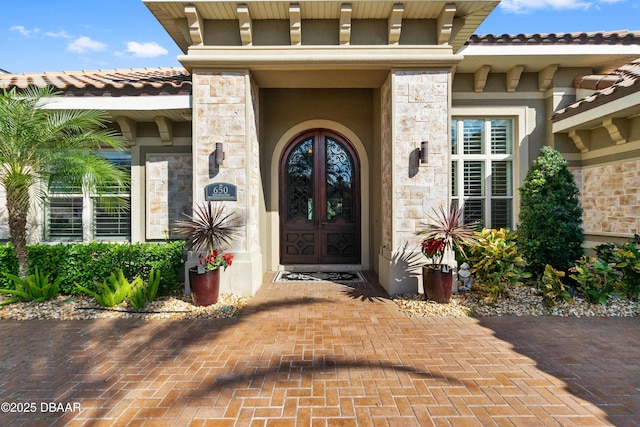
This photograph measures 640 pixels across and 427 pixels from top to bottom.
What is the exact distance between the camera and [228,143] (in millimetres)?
5473

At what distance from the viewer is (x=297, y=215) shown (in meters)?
7.50

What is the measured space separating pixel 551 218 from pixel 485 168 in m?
2.21

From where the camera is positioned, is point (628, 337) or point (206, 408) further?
point (628, 337)

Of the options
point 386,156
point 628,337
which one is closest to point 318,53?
point 386,156

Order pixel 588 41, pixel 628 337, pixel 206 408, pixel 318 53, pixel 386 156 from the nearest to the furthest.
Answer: pixel 206 408, pixel 628 337, pixel 318 53, pixel 386 156, pixel 588 41

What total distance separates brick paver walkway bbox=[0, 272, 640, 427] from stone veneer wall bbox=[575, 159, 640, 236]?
283 cm

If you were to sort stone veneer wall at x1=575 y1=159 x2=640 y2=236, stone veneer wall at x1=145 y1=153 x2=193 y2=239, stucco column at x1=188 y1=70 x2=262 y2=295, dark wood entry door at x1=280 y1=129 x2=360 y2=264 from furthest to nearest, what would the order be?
dark wood entry door at x1=280 y1=129 x2=360 y2=264 → stone veneer wall at x1=145 y1=153 x2=193 y2=239 → stone veneer wall at x1=575 y1=159 x2=640 y2=236 → stucco column at x1=188 y1=70 x2=262 y2=295

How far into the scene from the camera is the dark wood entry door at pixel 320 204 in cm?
744

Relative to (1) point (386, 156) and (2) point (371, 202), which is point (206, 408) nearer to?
(1) point (386, 156)

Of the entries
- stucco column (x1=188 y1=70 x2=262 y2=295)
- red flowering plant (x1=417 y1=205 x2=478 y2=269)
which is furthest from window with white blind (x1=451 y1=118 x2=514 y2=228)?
stucco column (x1=188 y1=70 x2=262 y2=295)

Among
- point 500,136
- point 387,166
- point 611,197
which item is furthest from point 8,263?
point 611,197

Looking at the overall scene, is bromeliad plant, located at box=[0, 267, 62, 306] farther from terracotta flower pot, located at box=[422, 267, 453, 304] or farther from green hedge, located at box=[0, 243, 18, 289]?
terracotta flower pot, located at box=[422, 267, 453, 304]

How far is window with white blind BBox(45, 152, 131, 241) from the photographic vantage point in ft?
22.1

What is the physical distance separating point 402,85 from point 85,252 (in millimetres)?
6268
